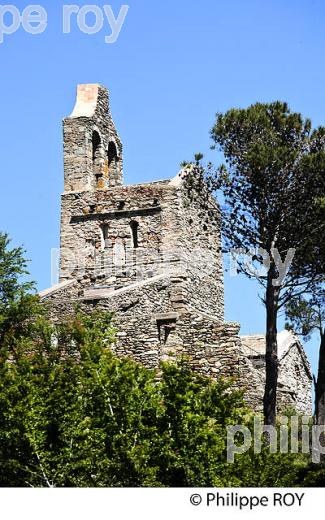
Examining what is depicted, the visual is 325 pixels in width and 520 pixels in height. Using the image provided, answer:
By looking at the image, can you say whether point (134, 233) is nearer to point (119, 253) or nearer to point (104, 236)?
point (119, 253)

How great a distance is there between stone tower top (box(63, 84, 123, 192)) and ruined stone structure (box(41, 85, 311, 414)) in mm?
37

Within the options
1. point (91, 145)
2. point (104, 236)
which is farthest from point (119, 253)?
point (91, 145)

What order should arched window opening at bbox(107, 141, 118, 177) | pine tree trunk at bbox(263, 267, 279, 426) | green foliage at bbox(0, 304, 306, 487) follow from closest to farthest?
green foliage at bbox(0, 304, 306, 487), pine tree trunk at bbox(263, 267, 279, 426), arched window opening at bbox(107, 141, 118, 177)

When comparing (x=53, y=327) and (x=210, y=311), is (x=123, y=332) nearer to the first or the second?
(x=53, y=327)

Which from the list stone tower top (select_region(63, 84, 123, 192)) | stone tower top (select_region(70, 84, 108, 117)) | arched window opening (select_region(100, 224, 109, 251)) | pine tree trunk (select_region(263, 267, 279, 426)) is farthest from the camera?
stone tower top (select_region(70, 84, 108, 117))

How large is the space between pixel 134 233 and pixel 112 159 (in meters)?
5.24

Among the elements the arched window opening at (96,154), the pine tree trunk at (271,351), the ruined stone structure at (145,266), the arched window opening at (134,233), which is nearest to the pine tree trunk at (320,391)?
the pine tree trunk at (271,351)

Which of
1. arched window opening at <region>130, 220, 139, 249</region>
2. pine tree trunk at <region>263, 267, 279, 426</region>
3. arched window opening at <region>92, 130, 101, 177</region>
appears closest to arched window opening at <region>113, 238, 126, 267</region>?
arched window opening at <region>130, 220, 139, 249</region>

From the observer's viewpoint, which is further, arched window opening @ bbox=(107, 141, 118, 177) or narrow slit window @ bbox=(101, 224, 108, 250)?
arched window opening @ bbox=(107, 141, 118, 177)

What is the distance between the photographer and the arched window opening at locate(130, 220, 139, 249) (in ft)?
142

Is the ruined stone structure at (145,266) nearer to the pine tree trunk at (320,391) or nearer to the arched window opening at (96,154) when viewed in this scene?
the arched window opening at (96,154)

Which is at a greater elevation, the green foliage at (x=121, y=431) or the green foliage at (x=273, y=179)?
the green foliage at (x=273, y=179)

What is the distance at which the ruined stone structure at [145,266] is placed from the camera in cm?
3822

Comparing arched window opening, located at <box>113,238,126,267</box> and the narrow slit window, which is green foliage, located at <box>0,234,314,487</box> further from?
the narrow slit window
